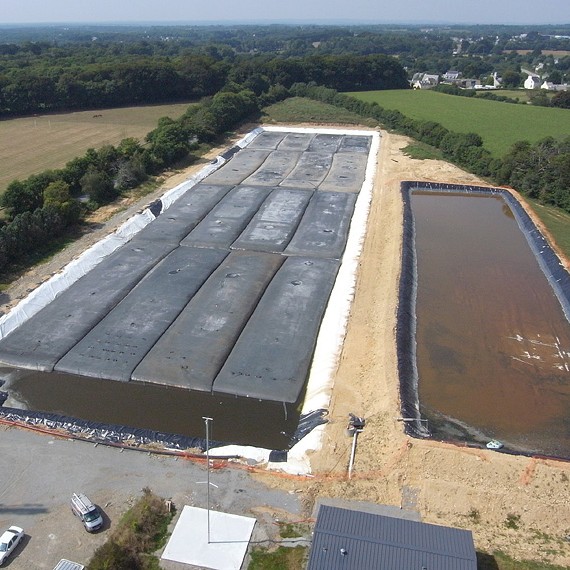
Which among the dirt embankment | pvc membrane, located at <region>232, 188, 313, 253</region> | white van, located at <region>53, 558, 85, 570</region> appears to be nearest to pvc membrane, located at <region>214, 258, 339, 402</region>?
the dirt embankment

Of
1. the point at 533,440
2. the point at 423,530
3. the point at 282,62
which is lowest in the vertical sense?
the point at 533,440

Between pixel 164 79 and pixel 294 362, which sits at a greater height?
pixel 164 79

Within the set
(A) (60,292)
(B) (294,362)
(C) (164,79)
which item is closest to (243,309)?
(B) (294,362)

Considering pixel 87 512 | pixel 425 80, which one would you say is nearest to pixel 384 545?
pixel 87 512

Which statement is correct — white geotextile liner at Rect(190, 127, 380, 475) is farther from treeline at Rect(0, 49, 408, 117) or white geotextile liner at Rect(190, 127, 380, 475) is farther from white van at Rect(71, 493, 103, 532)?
treeline at Rect(0, 49, 408, 117)

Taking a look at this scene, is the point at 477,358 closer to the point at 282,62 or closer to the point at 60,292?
the point at 60,292

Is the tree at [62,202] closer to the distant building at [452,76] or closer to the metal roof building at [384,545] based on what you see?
the metal roof building at [384,545]

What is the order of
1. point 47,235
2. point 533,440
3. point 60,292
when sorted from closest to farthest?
point 533,440 → point 60,292 → point 47,235
